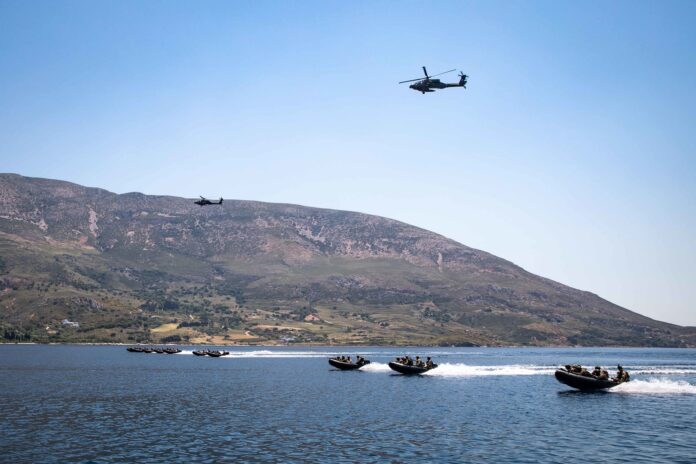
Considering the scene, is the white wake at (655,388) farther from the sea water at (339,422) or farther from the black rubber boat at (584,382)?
the black rubber boat at (584,382)

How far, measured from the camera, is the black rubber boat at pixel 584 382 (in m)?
102

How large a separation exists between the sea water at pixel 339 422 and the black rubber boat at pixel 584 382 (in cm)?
153

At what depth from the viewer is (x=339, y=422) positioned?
2660 inches

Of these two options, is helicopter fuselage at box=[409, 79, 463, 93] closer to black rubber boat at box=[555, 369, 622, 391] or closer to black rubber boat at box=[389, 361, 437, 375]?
black rubber boat at box=[555, 369, 622, 391]

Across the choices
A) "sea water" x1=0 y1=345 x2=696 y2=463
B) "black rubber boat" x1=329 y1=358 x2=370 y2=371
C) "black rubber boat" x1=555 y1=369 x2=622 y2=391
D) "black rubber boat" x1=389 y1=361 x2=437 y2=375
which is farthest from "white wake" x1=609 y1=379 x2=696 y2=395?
"black rubber boat" x1=329 y1=358 x2=370 y2=371

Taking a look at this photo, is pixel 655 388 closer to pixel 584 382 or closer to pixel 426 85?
pixel 584 382

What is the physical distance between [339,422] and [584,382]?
5197cm

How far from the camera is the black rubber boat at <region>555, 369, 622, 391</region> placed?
102 m

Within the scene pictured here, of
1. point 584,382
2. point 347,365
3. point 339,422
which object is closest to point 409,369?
point 347,365

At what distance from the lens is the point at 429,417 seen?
7225 centimetres

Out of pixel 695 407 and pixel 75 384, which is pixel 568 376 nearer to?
pixel 695 407

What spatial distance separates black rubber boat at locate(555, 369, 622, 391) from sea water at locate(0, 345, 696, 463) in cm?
153

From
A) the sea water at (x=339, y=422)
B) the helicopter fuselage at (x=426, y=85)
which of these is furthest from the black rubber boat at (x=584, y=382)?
the helicopter fuselage at (x=426, y=85)

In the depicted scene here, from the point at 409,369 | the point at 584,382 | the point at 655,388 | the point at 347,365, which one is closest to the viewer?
the point at 584,382
